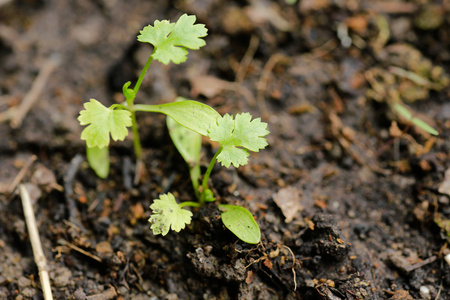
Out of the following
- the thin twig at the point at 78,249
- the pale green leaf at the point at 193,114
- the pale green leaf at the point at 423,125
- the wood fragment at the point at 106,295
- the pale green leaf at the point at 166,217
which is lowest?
the wood fragment at the point at 106,295

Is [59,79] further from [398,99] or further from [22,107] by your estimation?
[398,99]

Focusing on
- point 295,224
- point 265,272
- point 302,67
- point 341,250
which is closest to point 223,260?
point 265,272

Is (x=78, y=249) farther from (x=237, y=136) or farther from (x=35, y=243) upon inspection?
(x=237, y=136)

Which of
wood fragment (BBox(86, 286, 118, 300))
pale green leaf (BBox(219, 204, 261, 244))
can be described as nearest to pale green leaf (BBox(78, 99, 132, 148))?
pale green leaf (BBox(219, 204, 261, 244))

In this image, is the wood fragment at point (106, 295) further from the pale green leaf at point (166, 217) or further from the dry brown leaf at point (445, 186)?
the dry brown leaf at point (445, 186)

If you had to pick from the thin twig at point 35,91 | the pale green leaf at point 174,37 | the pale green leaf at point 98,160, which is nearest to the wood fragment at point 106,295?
the pale green leaf at point 98,160
